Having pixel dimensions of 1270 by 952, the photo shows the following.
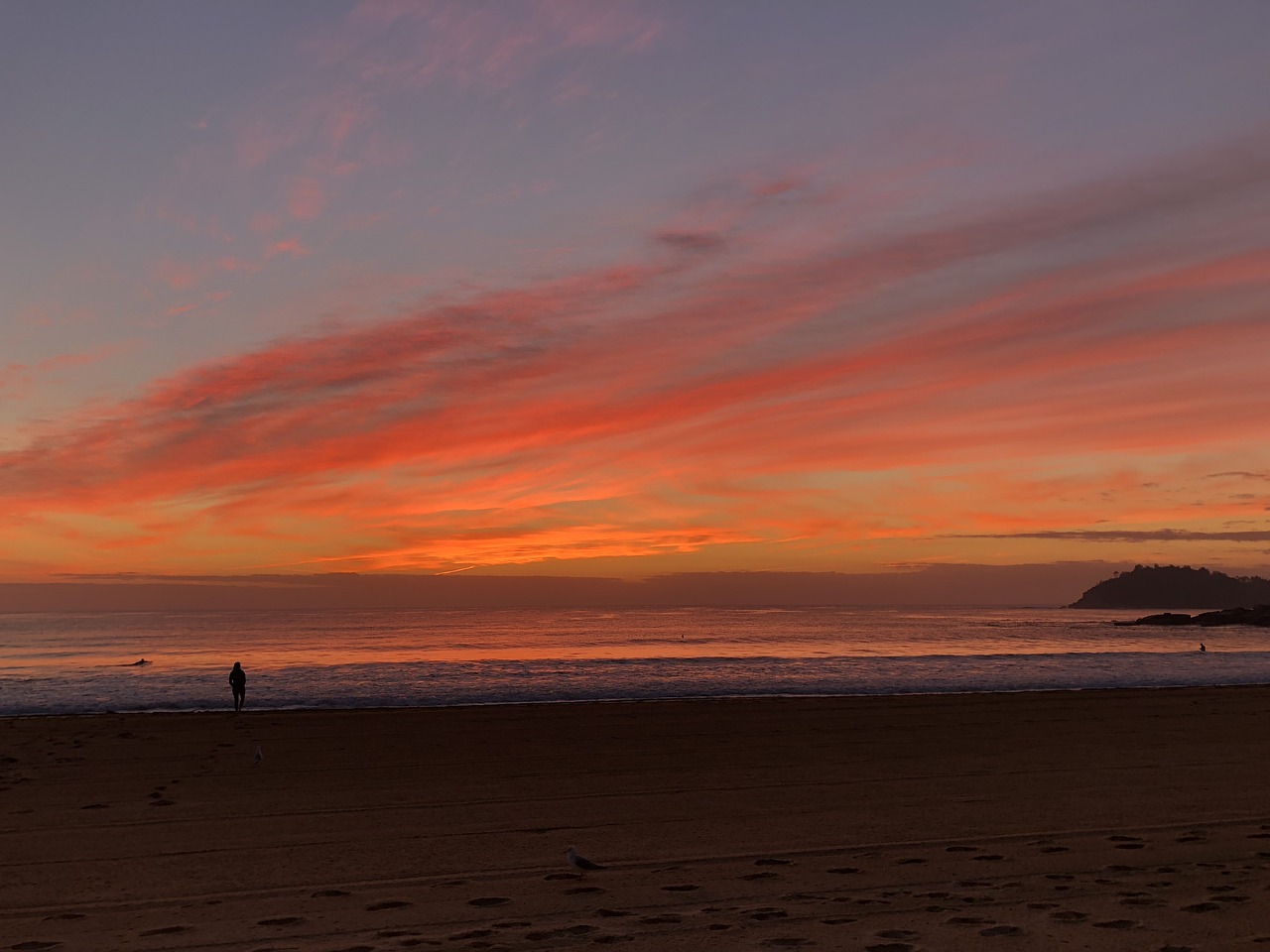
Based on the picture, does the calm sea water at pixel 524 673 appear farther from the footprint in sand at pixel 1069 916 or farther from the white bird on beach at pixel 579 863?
the footprint in sand at pixel 1069 916

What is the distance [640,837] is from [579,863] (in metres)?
1.77

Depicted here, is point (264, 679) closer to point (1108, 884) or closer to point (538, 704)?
point (538, 704)

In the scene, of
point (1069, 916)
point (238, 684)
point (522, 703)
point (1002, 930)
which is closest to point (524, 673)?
point (522, 703)

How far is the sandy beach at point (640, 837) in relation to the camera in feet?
23.1

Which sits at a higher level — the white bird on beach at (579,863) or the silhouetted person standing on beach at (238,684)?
the white bird on beach at (579,863)

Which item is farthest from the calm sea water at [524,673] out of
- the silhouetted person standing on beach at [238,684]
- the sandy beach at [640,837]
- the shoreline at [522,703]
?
the sandy beach at [640,837]

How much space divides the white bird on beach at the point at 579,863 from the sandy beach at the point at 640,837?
0.48 ft

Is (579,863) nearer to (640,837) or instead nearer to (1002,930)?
(640,837)

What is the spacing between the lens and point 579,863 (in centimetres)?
897

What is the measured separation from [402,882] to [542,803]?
4125 mm

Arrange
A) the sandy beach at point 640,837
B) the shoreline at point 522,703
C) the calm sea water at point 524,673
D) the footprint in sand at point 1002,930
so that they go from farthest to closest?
1. the calm sea water at point 524,673
2. the shoreline at point 522,703
3. the sandy beach at point 640,837
4. the footprint in sand at point 1002,930

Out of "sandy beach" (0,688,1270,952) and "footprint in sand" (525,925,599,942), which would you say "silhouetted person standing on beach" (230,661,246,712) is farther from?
"footprint in sand" (525,925,599,942)

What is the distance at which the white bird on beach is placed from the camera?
8.97 metres

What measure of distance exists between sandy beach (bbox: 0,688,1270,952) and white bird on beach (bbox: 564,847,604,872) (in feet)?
0.48
